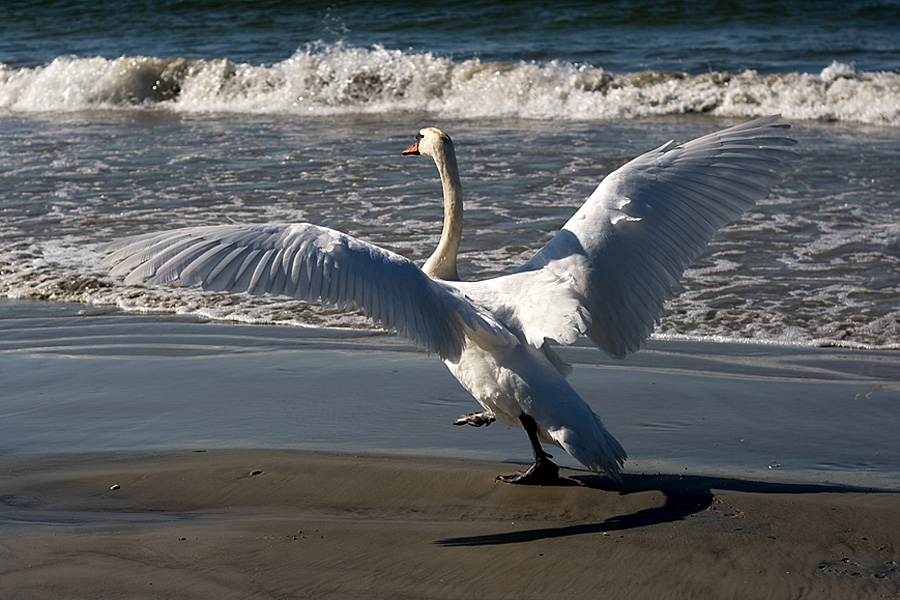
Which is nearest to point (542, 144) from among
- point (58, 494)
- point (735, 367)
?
point (735, 367)

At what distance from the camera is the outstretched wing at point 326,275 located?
13.6 ft

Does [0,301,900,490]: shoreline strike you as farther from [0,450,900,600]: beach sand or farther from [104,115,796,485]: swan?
[104,115,796,485]: swan

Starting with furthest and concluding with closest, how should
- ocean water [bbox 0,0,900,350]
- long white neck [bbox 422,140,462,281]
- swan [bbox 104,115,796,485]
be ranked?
1. ocean water [bbox 0,0,900,350]
2. long white neck [bbox 422,140,462,281]
3. swan [bbox 104,115,796,485]

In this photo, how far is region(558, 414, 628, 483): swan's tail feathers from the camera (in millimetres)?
4012

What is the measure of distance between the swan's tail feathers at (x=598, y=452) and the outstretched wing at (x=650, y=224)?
1.97 feet

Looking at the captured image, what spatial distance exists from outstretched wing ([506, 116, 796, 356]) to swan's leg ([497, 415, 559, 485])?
52cm

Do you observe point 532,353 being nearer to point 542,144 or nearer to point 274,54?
point 542,144

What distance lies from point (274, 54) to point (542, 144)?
10.9 metres

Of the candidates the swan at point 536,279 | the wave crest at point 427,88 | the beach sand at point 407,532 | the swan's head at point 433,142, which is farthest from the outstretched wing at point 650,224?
the wave crest at point 427,88

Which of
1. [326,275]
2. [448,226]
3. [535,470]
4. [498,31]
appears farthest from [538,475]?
[498,31]

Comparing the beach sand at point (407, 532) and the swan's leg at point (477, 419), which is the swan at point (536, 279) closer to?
the swan's leg at point (477, 419)

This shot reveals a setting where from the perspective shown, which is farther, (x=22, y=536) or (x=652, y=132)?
(x=652, y=132)

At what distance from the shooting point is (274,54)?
2258cm

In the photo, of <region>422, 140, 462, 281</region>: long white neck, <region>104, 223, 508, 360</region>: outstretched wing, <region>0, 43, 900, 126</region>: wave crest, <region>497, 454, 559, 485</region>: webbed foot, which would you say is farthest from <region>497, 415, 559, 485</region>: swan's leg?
<region>0, 43, 900, 126</region>: wave crest
